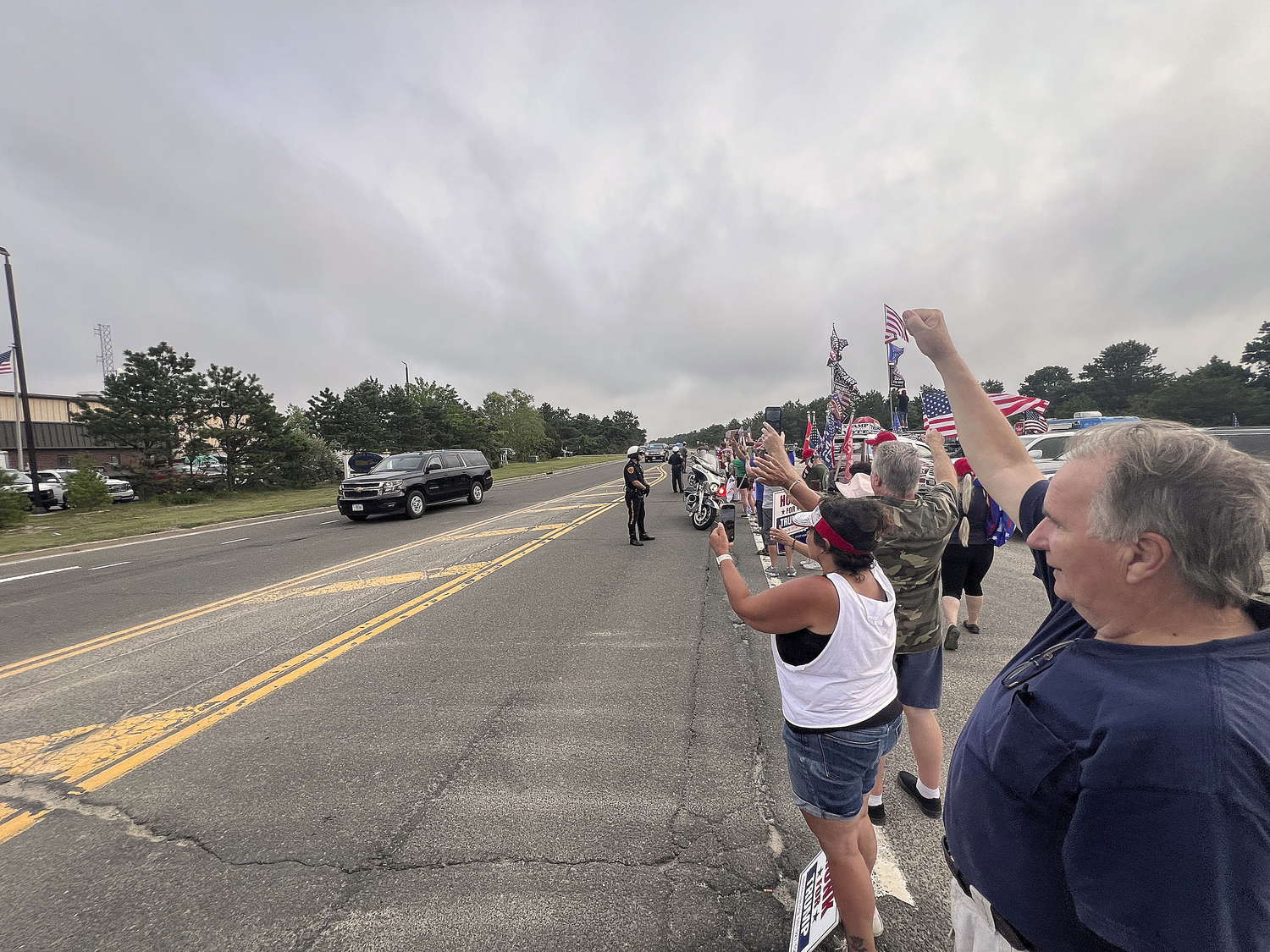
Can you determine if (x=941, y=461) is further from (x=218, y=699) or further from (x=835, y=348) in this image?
(x=835, y=348)

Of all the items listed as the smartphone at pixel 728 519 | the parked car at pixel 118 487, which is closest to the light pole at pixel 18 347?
the parked car at pixel 118 487

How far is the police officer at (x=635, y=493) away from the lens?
10.6 metres

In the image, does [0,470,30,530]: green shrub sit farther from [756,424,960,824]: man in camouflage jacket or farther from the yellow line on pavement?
[756,424,960,824]: man in camouflage jacket

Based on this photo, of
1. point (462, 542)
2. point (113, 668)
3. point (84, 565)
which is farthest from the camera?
point (462, 542)

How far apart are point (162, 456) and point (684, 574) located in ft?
89.0

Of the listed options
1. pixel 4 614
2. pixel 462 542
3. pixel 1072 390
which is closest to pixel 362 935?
pixel 4 614

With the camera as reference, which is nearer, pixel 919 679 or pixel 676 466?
pixel 919 679

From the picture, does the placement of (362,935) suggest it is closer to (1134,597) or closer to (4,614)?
(1134,597)

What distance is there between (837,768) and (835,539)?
0.86 meters

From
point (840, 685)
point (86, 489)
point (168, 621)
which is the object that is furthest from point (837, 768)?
point (86, 489)

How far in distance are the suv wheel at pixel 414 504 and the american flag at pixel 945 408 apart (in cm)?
1304

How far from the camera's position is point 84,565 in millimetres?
10516

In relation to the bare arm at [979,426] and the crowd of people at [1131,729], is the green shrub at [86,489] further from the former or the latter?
the crowd of people at [1131,729]

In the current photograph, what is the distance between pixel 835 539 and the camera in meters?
2.17
